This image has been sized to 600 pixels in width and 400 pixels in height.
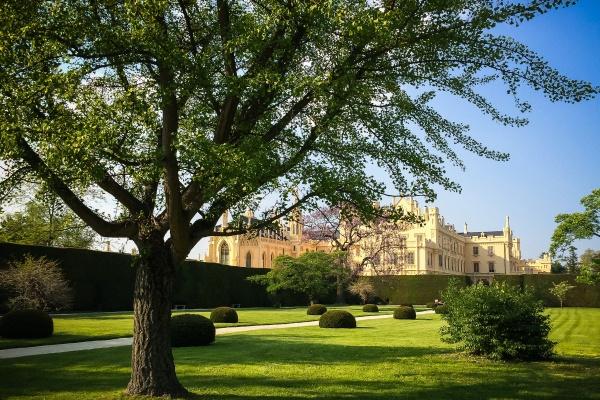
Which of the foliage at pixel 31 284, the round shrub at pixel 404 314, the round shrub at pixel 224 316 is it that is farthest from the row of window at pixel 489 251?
the foliage at pixel 31 284

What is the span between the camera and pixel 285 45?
24.3 feet

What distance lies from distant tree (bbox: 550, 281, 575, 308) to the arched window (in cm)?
4196

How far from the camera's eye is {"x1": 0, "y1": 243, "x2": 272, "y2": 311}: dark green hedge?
28406mm

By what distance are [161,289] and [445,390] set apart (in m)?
4.98

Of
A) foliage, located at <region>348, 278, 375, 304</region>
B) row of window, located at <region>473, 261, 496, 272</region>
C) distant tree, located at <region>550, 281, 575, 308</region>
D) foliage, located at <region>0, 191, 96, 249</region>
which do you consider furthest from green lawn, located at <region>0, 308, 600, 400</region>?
row of window, located at <region>473, 261, 496, 272</region>

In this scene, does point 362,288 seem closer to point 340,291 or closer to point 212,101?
point 340,291

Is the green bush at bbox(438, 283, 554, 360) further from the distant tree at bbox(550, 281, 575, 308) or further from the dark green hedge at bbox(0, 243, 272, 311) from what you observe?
the distant tree at bbox(550, 281, 575, 308)

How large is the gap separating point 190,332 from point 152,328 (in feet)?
25.2

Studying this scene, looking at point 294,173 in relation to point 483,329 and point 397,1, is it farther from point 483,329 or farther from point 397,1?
point 483,329

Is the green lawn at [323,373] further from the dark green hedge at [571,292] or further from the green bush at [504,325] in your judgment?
the dark green hedge at [571,292]

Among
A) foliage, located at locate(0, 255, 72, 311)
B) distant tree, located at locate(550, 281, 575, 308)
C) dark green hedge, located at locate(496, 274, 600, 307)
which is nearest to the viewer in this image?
foliage, located at locate(0, 255, 72, 311)

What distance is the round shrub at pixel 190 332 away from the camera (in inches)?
599

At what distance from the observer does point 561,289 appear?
44.3 m

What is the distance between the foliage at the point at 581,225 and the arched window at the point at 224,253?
46757 mm
